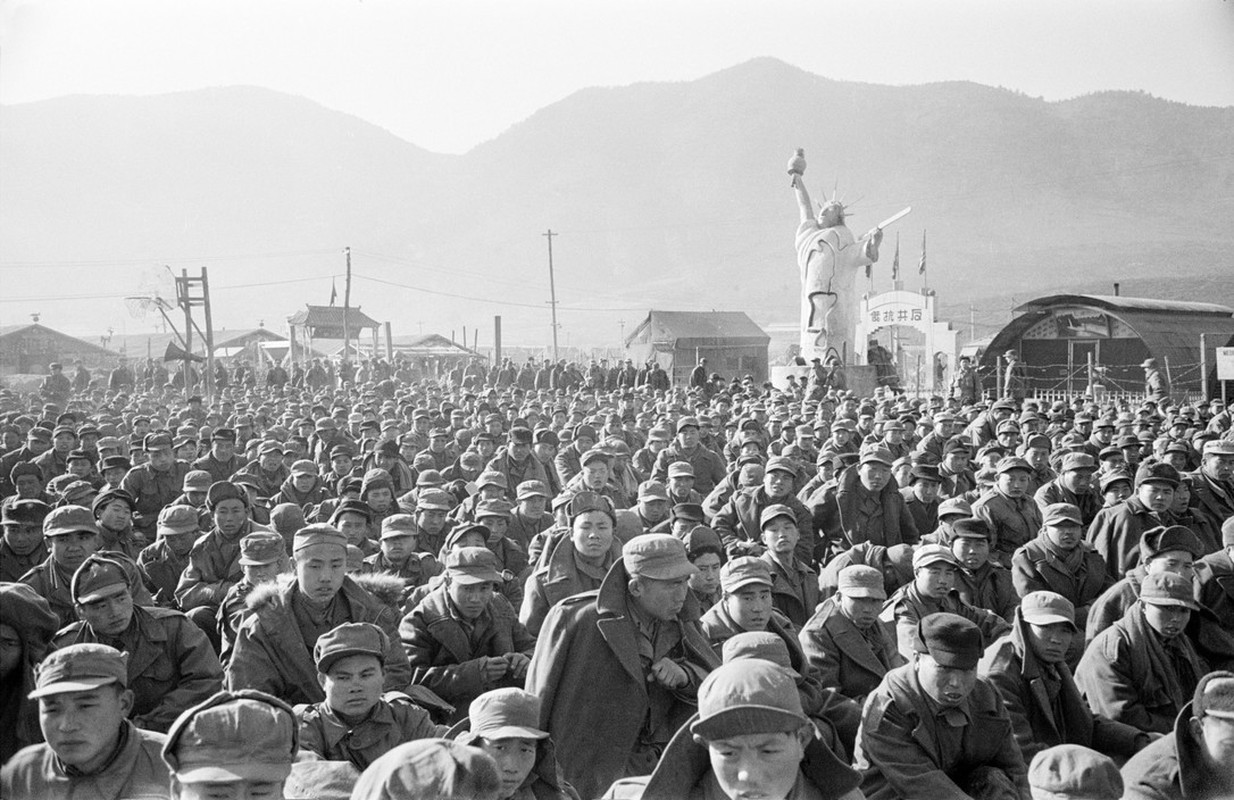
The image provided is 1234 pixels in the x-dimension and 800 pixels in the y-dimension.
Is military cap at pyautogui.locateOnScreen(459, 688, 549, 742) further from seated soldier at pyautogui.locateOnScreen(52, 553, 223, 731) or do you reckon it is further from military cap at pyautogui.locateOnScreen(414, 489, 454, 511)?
military cap at pyautogui.locateOnScreen(414, 489, 454, 511)

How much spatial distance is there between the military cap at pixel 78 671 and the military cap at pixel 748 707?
2.07m

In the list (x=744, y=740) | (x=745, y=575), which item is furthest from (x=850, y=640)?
(x=744, y=740)

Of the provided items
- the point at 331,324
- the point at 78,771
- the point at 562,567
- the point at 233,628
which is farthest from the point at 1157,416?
the point at 331,324

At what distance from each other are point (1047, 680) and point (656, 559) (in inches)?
80.0

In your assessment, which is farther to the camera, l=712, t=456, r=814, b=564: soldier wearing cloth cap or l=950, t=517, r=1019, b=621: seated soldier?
l=712, t=456, r=814, b=564: soldier wearing cloth cap

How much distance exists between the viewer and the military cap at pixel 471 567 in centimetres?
538

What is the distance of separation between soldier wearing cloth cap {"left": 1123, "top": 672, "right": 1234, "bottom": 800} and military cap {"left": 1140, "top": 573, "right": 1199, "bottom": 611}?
1.61m

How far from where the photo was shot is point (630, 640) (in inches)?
163

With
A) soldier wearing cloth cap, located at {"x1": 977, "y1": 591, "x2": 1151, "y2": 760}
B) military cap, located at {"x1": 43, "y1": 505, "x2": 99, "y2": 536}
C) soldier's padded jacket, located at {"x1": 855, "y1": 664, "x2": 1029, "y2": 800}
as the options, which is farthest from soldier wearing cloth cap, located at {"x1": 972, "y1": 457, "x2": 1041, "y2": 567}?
military cap, located at {"x1": 43, "y1": 505, "x2": 99, "y2": 536}

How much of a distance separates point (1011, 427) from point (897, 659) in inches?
300

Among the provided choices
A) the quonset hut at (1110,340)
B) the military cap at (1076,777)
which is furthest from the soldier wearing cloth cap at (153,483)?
the quonset hut at (1110,340)

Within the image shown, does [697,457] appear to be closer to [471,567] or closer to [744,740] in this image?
[471,567]

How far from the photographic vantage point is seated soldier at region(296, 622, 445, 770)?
401cm

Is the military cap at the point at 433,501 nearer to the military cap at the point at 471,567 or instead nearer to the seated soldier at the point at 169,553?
the seated soldier at the point at 169,553
